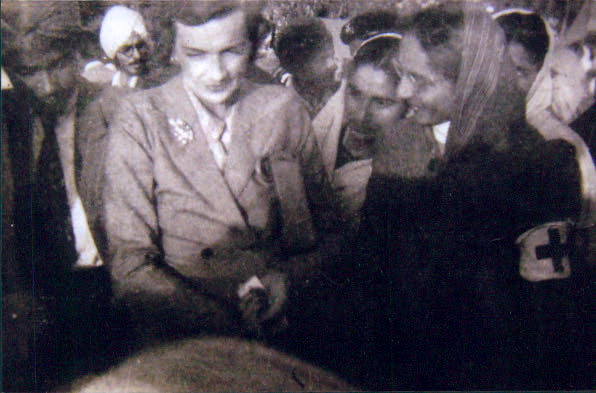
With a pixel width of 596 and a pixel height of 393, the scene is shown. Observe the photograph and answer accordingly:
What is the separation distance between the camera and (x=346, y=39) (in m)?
1.47

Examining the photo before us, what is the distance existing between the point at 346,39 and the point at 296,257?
0.70 metres

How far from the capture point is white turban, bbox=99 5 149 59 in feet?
4.54

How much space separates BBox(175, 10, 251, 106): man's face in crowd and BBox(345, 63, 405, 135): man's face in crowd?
0.35 metres

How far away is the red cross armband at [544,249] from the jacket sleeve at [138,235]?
104cm

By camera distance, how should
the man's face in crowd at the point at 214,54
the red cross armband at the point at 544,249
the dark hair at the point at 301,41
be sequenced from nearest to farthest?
the man's face in crowd at the point at 214,54 < the dark hair at the point at 301,41 < the red cross armband at the point at 544,249

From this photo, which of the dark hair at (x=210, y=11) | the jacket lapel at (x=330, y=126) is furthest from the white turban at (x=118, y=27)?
the jacket lapel at (x=330, y=126)

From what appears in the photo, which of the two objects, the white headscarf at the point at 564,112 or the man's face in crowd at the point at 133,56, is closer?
the man's face in crowd at the point at 133,56

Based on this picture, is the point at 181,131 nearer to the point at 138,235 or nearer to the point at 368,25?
the point at 138,235

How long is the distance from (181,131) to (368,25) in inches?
25.8

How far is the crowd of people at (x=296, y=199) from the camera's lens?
140 centimetres

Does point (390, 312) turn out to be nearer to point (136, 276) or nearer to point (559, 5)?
point (136, 276)

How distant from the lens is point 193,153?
1417 millimetres

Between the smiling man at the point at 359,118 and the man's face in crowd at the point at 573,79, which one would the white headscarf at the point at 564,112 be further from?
the smiling man at the point at 359,118

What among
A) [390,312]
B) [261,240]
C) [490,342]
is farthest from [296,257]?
[490,342]
